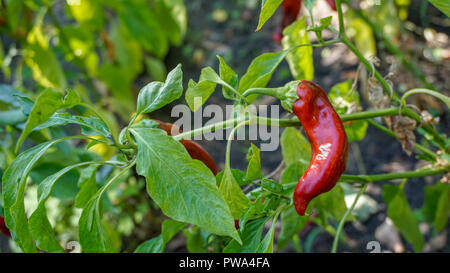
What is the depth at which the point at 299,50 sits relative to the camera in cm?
74

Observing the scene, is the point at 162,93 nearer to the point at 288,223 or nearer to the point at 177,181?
the point at 177,181

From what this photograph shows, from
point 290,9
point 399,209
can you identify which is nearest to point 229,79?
point 399,209

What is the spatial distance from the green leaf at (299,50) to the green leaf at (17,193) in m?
0.40

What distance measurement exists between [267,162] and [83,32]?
0.87 metres

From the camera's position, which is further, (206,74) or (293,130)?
(293,130)

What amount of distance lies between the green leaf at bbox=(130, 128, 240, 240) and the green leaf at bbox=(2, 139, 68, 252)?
0.39 feet

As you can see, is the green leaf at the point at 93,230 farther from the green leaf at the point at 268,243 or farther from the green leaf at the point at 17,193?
the green leaf at the point at 268,243

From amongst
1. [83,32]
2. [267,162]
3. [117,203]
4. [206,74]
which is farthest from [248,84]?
[117,203]

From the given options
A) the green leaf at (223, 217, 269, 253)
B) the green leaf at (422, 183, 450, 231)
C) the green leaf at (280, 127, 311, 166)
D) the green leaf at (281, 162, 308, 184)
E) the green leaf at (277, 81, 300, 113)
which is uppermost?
the green leaf at (277, 81, 300, 113)

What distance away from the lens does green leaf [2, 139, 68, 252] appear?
520mm

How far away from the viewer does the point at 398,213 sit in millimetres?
888

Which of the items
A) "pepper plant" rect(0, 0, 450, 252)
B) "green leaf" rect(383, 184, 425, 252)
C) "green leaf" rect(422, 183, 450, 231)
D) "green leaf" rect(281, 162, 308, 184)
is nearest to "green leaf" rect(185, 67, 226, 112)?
"pepper plant" rect(0, 0, 450, 252)

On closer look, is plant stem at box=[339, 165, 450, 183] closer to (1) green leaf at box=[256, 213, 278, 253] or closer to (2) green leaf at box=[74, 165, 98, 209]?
(1) green leaf at box=[256, 213, 278, 253]
